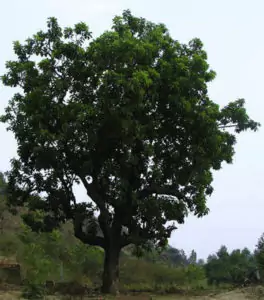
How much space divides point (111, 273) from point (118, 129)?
6.03 meters

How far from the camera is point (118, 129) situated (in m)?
15.2

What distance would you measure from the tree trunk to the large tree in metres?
0.04

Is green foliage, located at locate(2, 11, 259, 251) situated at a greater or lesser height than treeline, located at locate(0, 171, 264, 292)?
greater

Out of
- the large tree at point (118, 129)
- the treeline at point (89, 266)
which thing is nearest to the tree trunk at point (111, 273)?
the large tree at point (118, 129)

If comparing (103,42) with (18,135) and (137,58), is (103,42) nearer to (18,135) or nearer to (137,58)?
(137,58)

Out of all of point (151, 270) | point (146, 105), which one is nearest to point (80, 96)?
point (146, 105)

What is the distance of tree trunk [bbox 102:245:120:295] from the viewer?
16422 millimetres

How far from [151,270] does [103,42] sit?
24.8m

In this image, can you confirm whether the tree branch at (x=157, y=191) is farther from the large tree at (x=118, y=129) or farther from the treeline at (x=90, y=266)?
the treeline at (x=90, y=266)

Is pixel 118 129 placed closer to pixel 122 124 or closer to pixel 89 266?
pixel 122 124

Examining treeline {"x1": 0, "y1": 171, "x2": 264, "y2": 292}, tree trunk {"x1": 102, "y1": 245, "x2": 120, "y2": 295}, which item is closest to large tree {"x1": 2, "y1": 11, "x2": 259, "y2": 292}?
tree trunk {"x1": 102, "y1": 245, "x2": 120, "y2": 295}

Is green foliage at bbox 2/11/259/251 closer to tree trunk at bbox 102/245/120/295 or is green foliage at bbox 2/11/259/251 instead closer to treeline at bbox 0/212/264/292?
tree trunk at bbox 102/245/120/295

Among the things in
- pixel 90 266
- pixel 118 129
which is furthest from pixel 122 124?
pixel 90 266

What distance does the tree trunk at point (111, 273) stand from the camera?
16422mm
